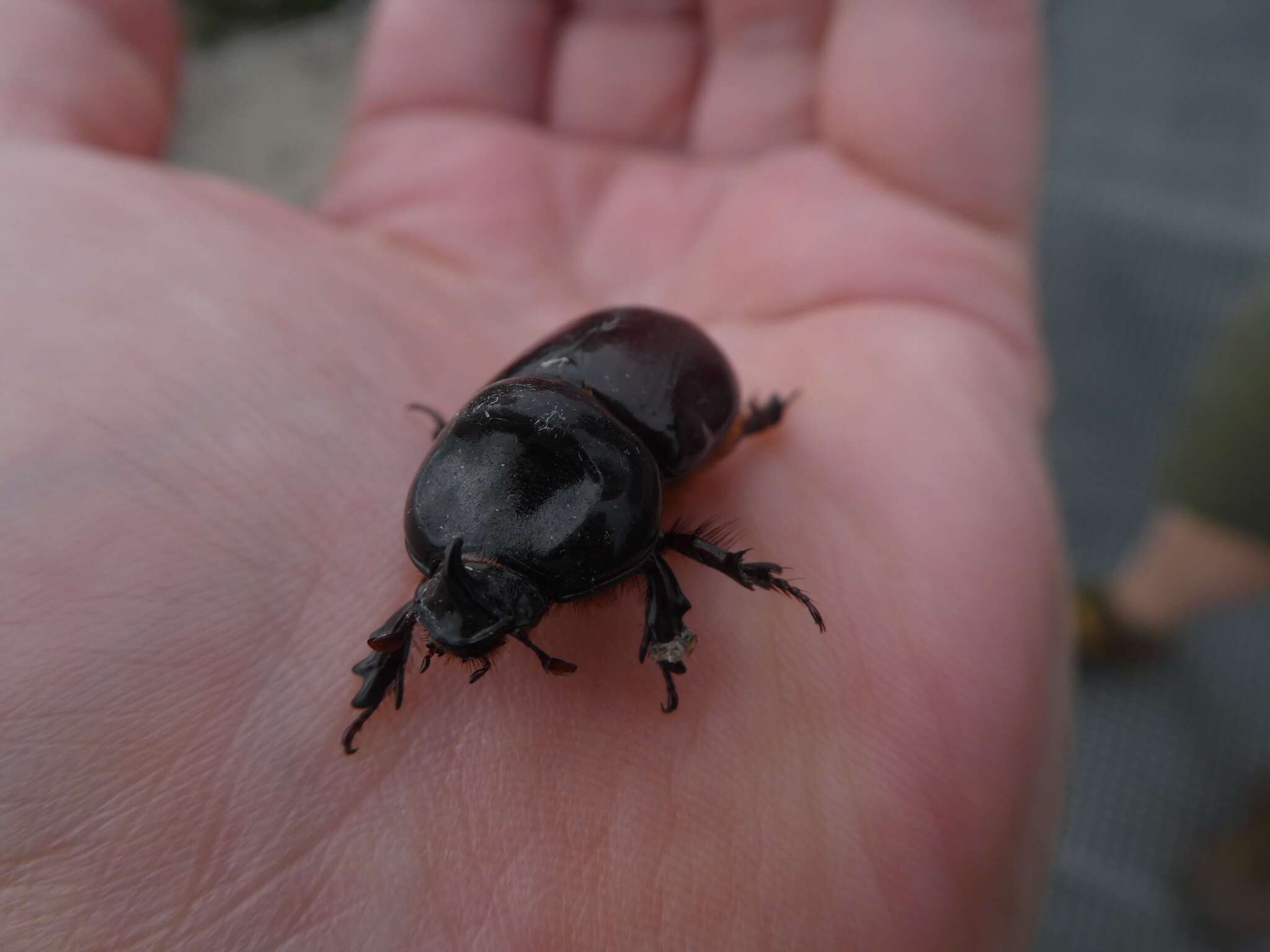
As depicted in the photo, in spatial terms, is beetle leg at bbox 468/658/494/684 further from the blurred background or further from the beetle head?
the blurred background

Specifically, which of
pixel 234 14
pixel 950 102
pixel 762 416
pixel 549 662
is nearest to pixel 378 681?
pixel 549 662

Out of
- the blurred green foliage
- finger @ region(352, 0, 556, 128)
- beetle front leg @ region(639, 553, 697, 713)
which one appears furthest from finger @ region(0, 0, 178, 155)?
the blurred green foliage

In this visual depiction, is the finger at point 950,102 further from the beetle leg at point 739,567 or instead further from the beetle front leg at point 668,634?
the beetle front leg at point 668,634

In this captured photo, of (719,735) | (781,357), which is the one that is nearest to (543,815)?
(719,735)

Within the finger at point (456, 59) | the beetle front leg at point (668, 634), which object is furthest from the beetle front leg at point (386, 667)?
the finger at point (456, 59)

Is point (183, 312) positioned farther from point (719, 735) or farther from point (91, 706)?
point (719, 735)

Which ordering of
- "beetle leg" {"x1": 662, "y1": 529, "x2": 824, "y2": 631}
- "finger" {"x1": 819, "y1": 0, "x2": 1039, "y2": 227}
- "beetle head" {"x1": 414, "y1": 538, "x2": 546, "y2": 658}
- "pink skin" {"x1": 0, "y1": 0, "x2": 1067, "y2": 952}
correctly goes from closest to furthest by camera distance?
"pink skin" {"x1": 0, "y1": 0, "x2": 1067, "y2": 952}, "beetle head" {"x1": 414, "y1": 538, "x2": 546, "y2": 658}, "beetle leg" {"x1": 662, "y1": 529, "x2": 824, "y2": 631}, "finger" {"x1": 819, "y1": 0, "x2": 1039, "y2": 227}
